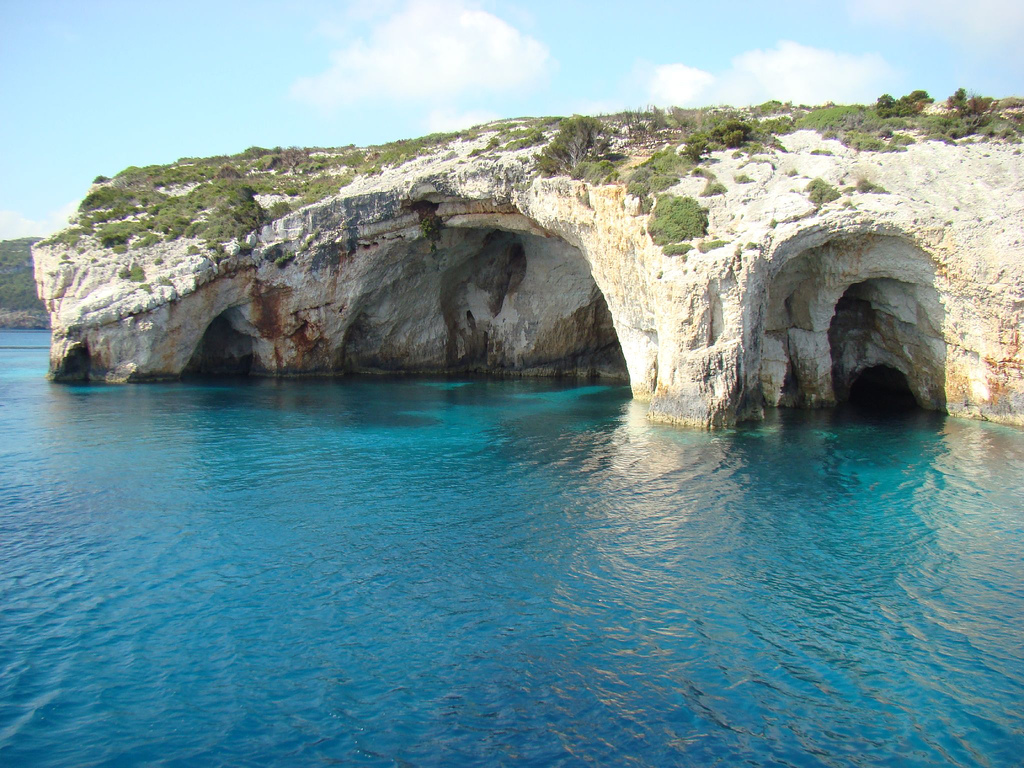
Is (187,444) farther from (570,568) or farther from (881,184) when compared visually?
(881,184)

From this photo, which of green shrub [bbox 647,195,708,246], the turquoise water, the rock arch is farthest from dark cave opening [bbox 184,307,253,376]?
the rock arch

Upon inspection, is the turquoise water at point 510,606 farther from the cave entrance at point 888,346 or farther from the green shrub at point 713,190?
the green shrub at point 713,190

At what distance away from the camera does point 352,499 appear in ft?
54.6

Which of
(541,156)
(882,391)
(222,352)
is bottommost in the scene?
(882,391)

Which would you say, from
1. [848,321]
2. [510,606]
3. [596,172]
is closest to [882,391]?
[848,321]

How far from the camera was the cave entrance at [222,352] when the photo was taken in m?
43.6

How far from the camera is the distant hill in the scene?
4678 inches

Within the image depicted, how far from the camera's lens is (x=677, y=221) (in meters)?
26.5

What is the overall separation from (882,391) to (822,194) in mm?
13960

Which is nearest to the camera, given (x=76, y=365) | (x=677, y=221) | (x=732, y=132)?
(x=677, y=221)

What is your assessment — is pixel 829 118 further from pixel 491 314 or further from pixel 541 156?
Result: pixel 491 314

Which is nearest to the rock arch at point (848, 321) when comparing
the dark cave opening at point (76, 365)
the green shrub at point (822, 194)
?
the green shrub at point (822, 194)

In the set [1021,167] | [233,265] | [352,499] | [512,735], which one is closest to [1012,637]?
[512,735]

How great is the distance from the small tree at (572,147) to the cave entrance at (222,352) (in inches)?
877
